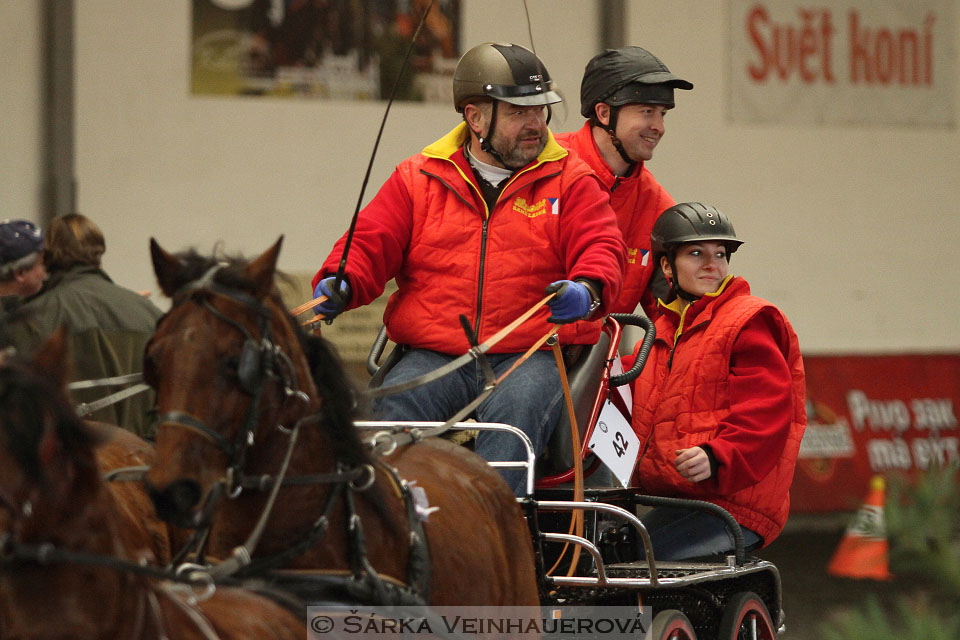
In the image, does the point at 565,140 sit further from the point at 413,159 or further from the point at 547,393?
the point at 547,393

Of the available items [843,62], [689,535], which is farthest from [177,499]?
[843,62]

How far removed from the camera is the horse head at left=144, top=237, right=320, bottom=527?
2.39 metres

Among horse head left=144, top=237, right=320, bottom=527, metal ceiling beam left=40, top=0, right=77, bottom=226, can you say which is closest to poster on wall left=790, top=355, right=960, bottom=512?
metal ceiling beam left=40, top=0, right=77, bottom=226

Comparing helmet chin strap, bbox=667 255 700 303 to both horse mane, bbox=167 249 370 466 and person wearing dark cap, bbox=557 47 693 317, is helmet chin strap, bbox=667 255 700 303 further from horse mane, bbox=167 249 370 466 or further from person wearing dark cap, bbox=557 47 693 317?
horse mane, bbox=167 249 370 466

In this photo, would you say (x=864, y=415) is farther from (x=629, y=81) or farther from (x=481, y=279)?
(x=481, y=279)

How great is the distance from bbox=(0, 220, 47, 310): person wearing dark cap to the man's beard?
2.20m

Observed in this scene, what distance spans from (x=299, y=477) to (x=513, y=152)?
1.56 meters

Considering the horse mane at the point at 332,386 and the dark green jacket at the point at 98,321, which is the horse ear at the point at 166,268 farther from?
the dark green jacket at the point at 98,321

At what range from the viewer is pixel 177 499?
7.73ft

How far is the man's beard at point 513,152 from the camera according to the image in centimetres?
388

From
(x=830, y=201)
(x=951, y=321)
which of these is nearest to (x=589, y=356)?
(x=830, y=201)

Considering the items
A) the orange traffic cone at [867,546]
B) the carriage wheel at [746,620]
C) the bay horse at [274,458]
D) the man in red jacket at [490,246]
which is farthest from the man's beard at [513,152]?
the orange traffic cone at [867,546]

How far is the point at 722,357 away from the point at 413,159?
1.22 m

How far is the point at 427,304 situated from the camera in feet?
12.8
